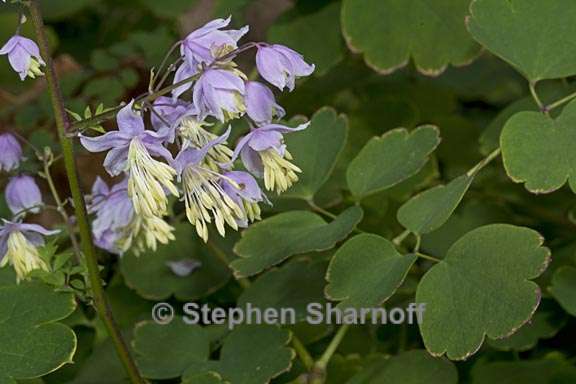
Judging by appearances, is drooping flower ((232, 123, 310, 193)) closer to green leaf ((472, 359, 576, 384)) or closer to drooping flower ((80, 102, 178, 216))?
drooping flower ((80, 102, 178, 216))

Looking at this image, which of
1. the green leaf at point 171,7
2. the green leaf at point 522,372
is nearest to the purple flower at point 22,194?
the green leaf at point 522,372

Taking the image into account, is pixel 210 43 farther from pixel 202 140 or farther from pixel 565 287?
pixel 565 287

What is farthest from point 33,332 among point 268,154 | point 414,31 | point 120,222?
point 414,31

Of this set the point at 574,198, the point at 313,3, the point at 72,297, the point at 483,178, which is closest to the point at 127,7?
the point at 313,3

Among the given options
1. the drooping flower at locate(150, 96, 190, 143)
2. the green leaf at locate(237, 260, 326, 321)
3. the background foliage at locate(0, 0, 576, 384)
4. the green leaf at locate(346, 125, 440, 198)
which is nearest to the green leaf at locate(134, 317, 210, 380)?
the background foliage at locate(0, 0, 576, 384)

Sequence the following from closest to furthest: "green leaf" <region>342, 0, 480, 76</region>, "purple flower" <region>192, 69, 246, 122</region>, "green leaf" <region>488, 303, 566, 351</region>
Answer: "purple flower" <region>192, 69, 246, 122</region> < "green leaf" <region>488, 303, 566, 351</region> < "green leaf" <region>342, 0, 480, 76</region>
